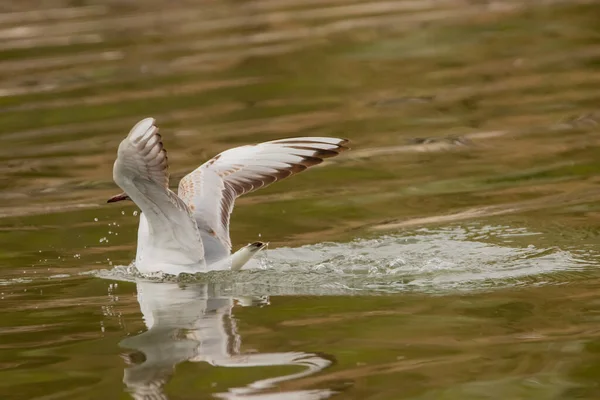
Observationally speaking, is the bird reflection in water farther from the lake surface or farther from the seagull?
the seagull

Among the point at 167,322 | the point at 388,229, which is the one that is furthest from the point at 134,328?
the point at 388,229

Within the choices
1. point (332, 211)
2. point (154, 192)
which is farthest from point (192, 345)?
point (332, 211)

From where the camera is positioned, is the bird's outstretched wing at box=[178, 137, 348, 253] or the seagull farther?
the bird's outstretched wing at box=[178, 137, 348, 253]

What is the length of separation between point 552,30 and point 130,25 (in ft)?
25.3

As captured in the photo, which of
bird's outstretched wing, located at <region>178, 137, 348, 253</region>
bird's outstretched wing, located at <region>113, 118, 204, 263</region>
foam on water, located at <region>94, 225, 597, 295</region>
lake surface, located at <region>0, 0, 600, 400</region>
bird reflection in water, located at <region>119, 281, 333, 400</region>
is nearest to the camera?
bird reflection in water, located at <region>119, 281, 333, 400</region>

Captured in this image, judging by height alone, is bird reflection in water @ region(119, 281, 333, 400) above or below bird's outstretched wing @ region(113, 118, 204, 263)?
below

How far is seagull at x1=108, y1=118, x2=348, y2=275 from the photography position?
8.15m

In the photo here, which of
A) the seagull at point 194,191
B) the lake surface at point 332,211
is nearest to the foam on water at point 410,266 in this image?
the lake surface at point 332,211

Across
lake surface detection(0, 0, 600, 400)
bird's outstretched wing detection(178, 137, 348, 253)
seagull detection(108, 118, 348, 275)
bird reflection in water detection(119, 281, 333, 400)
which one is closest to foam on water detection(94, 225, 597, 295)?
lake surface detection(0, 0, 600, 400)

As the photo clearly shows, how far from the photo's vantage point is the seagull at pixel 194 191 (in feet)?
26.7

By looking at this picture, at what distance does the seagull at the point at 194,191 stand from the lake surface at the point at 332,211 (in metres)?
0.22

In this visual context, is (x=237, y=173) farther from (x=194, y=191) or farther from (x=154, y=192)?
(x=154, y=192)

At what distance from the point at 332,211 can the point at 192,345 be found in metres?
4.17

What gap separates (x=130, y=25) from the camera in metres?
23.7
